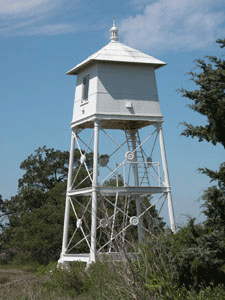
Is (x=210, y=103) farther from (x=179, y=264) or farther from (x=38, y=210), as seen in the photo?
(x=38, y=210)

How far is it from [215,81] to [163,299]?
5380 mm

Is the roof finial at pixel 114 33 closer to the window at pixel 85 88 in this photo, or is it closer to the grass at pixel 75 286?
the window at pixel 85 88

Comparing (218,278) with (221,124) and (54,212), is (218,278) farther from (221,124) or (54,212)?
(54,212)

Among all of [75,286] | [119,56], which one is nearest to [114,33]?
[119,56]

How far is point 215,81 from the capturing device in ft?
50.9

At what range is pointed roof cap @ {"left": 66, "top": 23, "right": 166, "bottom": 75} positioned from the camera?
25261 mm

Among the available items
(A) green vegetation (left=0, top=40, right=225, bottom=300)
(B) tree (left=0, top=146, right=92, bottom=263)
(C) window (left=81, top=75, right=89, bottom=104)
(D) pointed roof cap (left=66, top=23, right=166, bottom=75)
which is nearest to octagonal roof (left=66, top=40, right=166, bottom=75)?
(D) pointed roof cap (left=66, top=23, right=166, bottom=75)

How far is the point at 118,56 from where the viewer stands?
25562mm

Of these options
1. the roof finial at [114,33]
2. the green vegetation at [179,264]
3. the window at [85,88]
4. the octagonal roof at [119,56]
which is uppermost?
the roof finial at [114,33]

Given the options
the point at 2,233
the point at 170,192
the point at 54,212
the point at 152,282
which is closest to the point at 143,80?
the point at 170,192

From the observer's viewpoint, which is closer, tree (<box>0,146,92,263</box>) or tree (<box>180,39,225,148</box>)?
tree (<box>180,39,225,148</box>)

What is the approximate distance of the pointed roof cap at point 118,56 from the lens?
25.3 metres

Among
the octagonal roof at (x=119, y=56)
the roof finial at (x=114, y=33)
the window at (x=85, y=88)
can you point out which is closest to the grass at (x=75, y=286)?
the window at (x=85, y=88)

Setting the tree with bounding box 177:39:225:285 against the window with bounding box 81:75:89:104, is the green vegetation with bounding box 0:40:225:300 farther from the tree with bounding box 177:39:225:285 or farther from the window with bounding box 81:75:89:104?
the window with bounding box 81:75:89:104
